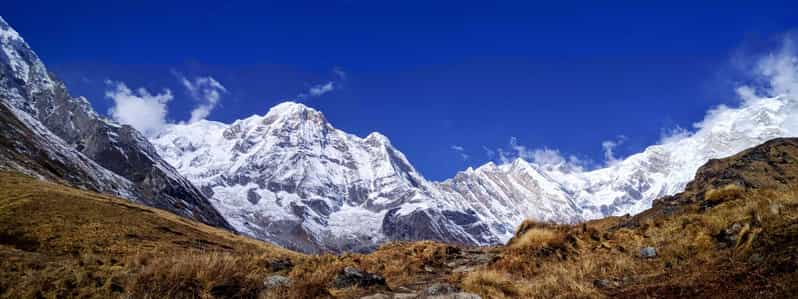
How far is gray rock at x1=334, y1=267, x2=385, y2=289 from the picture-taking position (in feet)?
35.7

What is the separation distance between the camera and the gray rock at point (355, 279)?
10.9m

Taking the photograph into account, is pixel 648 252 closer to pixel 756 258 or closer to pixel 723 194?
pixel 756 258

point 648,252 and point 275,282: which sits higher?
point 648,252

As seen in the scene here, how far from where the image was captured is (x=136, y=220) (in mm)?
27828

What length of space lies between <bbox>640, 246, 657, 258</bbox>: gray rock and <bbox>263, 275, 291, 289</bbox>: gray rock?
8183mm

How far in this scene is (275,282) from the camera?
10555 millimetres

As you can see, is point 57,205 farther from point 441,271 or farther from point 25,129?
point 25,129

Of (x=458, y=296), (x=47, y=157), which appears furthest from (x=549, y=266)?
(x=47, y=157)

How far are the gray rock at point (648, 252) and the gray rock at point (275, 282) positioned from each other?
26.8 ft

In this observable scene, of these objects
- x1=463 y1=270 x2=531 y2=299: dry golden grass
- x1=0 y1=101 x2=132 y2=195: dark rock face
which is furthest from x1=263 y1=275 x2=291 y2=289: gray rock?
x1=0 y1=101 x2=132 y2=195: dark rock face

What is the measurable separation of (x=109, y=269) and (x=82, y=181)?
135097 millimetres

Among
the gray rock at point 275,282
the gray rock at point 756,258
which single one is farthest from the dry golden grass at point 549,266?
the gray rock at point 275,282

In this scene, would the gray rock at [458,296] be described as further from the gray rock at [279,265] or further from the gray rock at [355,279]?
the gray rock at [279,265]

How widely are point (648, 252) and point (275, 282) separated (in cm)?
857
